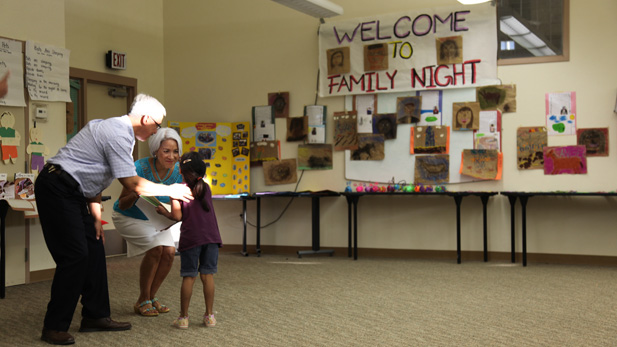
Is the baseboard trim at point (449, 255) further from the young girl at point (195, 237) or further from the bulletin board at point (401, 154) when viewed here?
the young girl at point (195, 237)

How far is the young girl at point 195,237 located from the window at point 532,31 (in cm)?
433

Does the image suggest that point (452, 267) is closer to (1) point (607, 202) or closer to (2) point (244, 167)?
(1) point (607, 202)

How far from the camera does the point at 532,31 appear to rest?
6.76 meters

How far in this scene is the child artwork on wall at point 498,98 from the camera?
676 cm

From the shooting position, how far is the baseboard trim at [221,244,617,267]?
6.52 m

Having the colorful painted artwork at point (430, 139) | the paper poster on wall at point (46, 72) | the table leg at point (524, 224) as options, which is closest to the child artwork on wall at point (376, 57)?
the colorful painted artwork at point (430, 139)

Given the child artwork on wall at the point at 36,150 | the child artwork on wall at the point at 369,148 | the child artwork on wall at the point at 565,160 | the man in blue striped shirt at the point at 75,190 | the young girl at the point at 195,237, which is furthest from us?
the child artwork on wall at the point at 369,148

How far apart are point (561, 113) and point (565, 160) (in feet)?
1.64

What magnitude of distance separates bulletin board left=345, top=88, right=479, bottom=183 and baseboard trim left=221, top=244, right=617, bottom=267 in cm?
83

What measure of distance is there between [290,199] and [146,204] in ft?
11.8

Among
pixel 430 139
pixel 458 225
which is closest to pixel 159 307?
pixel 458 225

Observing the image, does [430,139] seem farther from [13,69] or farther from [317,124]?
[13,69]

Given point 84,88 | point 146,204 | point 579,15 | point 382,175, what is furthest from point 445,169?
point 84,88

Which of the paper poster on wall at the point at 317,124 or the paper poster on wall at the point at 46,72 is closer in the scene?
the paper poster on wall at the point at 46,72
